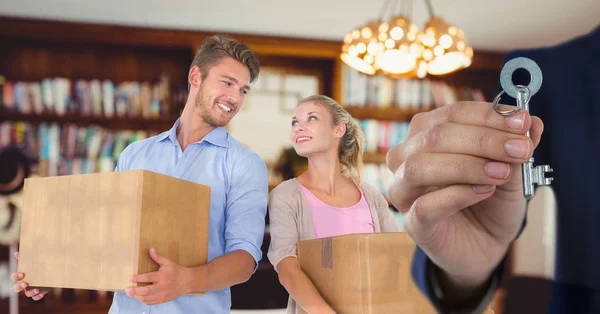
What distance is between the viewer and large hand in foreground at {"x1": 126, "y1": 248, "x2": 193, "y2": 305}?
2.44 feet

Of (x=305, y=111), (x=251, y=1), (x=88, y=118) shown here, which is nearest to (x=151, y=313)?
(x=305, y=111)

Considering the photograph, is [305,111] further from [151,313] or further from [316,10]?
[316,10]

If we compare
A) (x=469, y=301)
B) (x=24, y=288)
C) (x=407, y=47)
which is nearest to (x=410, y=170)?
(x=469, y=301)

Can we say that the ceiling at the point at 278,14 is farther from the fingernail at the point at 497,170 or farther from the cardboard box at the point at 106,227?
the fingernail at the point at 497,170

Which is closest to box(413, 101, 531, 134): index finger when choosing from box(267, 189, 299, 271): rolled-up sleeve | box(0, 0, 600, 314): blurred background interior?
box(267, 189, 299, 271): rolled-up sleeve

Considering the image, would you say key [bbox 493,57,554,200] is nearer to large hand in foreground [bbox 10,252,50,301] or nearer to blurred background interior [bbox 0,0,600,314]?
large hand in foreground [bbox 10,252,50,301]

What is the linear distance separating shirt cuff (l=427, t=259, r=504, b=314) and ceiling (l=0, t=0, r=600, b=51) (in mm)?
2048

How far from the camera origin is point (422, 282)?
1.44ft

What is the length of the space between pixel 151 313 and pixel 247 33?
81.1 inches

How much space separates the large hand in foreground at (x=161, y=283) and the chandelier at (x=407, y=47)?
1139 millimetres

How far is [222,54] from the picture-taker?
3.11 ft

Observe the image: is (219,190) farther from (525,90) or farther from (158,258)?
(525,90)

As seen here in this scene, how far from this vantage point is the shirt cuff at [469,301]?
1.43ft

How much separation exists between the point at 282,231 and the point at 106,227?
0.26 meters
